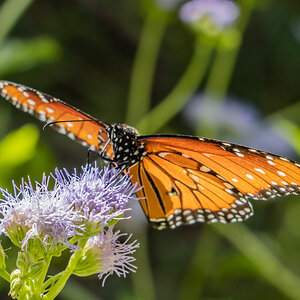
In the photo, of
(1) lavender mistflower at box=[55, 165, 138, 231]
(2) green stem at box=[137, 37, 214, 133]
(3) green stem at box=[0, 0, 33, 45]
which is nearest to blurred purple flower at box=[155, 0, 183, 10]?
(2) green stem at box=[137, 37, 214, 133]

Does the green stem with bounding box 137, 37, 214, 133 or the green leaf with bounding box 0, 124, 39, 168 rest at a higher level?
the green stem with bounding box 137, 37, 214, 133

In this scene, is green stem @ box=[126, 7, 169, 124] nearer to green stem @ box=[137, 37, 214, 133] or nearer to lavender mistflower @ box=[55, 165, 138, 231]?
green stem @ box=[137, 37, 214, 133]

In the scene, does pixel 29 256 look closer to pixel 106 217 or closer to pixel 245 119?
pixel 106 217

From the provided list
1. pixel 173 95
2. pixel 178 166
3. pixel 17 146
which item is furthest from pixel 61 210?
pixel 173 95

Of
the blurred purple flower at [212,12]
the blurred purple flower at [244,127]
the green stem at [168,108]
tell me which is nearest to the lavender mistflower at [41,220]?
the green stem at [168,108]

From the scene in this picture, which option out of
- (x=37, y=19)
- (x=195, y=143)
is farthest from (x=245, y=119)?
(x=195, y=143)

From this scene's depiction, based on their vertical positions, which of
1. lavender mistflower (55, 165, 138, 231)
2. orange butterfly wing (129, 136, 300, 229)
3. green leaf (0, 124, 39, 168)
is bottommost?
lavender mistflower (55, 165, 138, 231)
